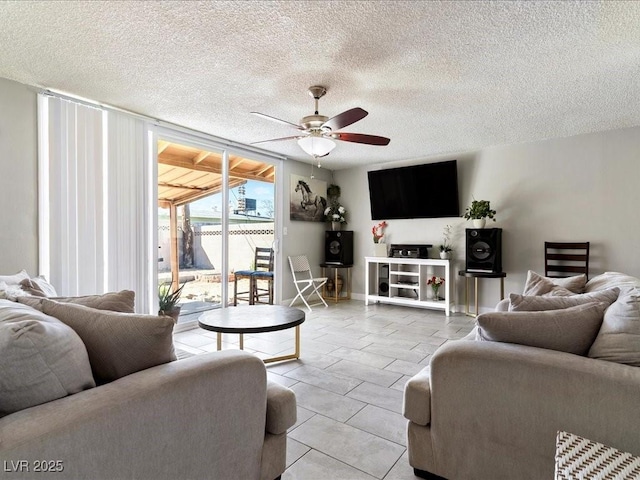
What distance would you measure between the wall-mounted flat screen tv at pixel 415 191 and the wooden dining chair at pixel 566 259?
1262 millimetres

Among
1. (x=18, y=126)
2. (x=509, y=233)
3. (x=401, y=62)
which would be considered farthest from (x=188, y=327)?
(x=509, y=233)

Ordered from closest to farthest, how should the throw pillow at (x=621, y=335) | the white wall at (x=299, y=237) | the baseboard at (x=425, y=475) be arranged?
the throw pillow at (x=621, y=335) → the baseboard at (x=425, y=475) → the white wall at (x=299, y=237)

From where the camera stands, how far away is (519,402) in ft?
4.05

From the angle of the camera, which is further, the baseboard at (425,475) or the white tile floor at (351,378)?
the white tile floor at (351,378)

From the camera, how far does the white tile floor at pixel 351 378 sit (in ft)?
5.31

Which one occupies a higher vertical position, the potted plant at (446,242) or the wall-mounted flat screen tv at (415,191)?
the wall-mounted flat screen tv at (415,191)

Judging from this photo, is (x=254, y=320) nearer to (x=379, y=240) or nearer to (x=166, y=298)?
(x=166, y=298)

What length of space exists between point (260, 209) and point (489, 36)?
363 centimetres

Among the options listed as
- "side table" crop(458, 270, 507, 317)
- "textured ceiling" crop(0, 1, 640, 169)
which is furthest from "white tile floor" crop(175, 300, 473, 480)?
"textured ceiling" crop(0, 1, 640, 169)

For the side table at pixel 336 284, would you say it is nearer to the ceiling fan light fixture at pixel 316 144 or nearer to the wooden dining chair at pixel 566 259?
the wooden dining chair at pixel 566 259

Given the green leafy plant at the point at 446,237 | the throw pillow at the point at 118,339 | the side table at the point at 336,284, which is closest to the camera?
the throw pillow at the point at 118,339

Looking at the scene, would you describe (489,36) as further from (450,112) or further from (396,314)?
(396,314)

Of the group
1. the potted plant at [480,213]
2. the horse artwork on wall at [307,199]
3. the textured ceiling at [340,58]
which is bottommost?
the potted plant at [480,213]

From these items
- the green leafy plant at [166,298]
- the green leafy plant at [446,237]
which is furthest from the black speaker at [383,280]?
the green leafy plant at [166,298]
